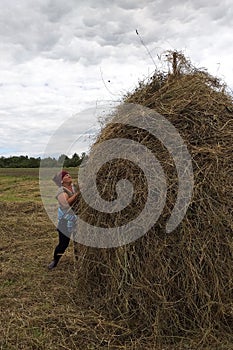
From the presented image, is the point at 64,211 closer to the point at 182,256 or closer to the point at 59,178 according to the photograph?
the point at 59,178

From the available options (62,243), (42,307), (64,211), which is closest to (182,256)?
(42,307)

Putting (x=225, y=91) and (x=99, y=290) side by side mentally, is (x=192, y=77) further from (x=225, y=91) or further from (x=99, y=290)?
(x=99, y=290)

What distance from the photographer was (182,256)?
3844 mm

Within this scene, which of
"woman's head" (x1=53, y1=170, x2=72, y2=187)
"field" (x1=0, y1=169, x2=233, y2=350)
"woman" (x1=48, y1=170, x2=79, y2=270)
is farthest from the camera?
"woman's head" (x1=53, y1=170, x2=72, y2=187)

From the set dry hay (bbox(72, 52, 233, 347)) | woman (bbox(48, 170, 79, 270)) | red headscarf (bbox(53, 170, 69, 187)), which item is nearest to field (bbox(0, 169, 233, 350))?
dry hay (bbox(72, 52, 233, 347))

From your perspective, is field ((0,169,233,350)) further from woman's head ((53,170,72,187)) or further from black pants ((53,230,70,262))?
woman's head ((53,170,72,187))

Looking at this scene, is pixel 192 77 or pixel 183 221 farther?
pixel 192 77

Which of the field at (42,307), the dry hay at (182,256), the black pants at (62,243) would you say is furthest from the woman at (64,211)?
the dry hay at (182,256)

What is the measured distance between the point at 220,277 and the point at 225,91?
7.21 feet

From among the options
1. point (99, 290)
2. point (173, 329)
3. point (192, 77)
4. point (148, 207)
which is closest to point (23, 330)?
point (99, 290)

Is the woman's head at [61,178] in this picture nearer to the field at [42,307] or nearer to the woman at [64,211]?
the woman at [64,211]

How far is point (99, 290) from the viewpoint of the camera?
177 inches

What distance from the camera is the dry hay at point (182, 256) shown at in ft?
12.6

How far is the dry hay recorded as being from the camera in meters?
3.84
